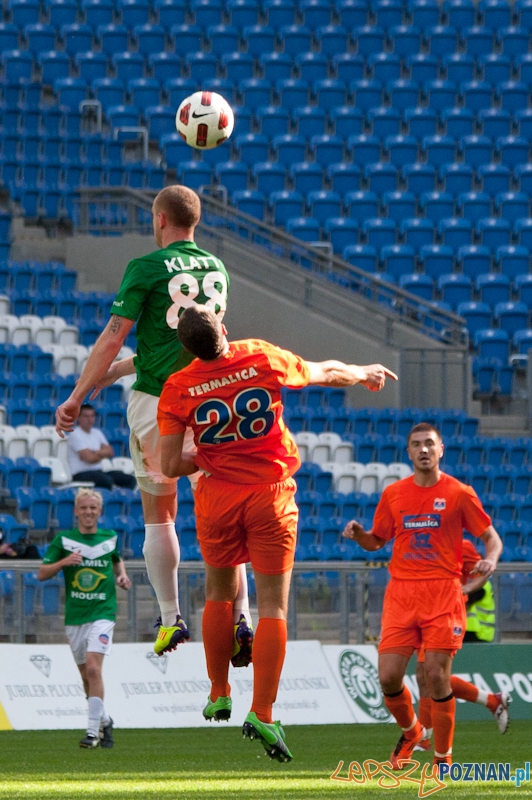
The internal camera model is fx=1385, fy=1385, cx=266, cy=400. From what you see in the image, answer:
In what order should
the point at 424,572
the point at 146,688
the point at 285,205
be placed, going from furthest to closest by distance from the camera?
the point at 285,205 < the point at 146,688 < the point at 424,572

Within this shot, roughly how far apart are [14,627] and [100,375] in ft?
20.9

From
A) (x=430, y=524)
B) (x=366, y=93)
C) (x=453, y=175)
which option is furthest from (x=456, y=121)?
(x=430, y=524)

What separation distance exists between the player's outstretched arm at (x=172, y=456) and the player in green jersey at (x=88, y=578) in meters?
4.88

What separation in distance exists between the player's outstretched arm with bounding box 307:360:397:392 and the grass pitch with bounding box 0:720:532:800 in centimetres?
197

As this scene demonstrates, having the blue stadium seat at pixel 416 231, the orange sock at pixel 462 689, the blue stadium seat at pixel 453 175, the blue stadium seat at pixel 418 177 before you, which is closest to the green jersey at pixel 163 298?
the orange sock at pixel 462 689

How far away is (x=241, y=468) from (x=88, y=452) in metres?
8.36

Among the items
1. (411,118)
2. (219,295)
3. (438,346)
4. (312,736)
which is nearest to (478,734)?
(312,736)

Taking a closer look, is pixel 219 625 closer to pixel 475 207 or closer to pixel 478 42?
pixel 475 207

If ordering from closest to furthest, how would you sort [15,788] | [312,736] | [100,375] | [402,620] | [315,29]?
[100,375] < [15,788] < [402,620] < [312,736] < [315,29]

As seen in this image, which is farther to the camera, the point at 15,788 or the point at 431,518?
the point at 431,518

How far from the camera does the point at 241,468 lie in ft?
19.6

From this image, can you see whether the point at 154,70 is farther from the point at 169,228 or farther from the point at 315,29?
the point at 169,228

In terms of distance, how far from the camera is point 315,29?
23.1 m

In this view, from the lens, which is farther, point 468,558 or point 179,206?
point 468,558
